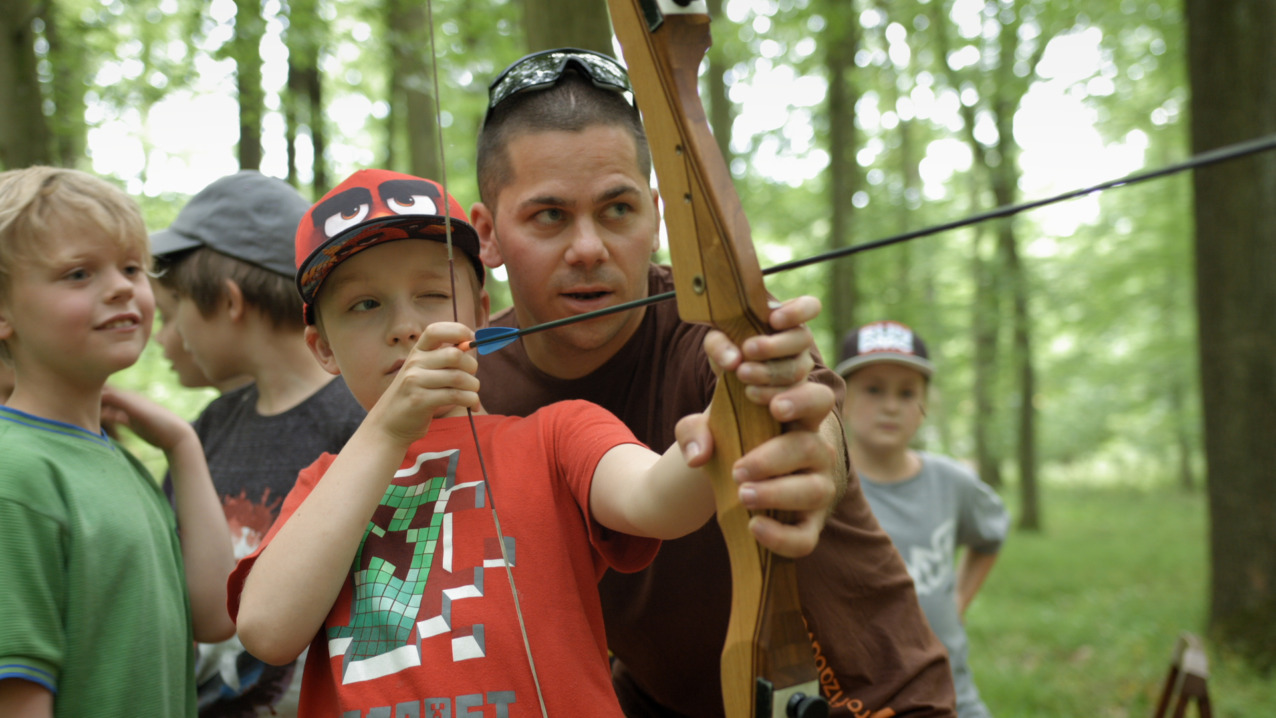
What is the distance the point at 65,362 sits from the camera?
6.13ft

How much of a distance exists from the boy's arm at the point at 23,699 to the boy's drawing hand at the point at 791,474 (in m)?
1.34

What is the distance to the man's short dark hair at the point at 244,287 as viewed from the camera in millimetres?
2621

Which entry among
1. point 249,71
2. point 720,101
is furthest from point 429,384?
point 720,101

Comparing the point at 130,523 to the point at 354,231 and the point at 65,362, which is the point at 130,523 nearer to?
the point at 65,362

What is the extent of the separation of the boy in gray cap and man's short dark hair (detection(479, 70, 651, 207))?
0.77 m

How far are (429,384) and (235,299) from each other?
1.40 m

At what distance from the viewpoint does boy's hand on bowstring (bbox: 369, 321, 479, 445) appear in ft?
4.98

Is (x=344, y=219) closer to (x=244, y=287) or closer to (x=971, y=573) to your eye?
(x=244, y=287)

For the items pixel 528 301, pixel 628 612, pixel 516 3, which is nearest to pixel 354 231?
pixel 528 301

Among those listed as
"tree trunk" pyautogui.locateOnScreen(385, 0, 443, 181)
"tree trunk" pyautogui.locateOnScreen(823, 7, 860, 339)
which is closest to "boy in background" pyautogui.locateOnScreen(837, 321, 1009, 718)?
"tree trunk" pyautogui.locateOnScreen(385, 0, 443, 181)

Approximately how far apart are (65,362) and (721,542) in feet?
4.93

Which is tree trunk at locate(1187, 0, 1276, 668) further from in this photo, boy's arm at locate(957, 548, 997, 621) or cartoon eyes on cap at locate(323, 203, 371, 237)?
cartoon eyes on cap at locate(323, 203, 371, 237)

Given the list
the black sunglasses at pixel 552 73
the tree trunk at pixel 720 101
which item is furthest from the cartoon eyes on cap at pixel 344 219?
the tree trunk at pixel 720 101

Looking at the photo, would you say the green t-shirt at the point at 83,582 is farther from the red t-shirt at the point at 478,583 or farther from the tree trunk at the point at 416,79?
the tree trunk at the point at 416,79
